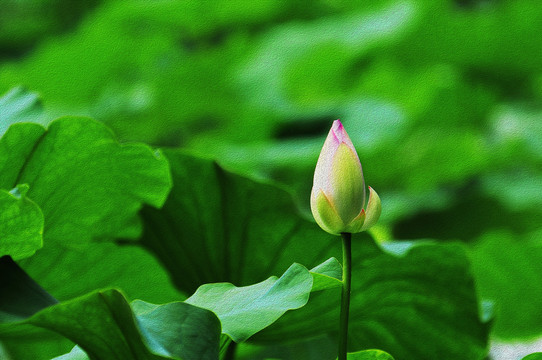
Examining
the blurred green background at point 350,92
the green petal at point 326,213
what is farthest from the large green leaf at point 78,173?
the blurred green background at point 350,92

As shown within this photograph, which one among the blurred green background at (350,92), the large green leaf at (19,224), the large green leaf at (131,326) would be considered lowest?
the blurred green background at (350,92)

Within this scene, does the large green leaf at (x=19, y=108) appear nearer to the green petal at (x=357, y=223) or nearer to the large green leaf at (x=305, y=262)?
the large green leaf at (x=305, y=262)

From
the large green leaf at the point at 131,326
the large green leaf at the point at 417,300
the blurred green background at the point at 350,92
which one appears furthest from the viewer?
the blurred green background at the point at 350,92

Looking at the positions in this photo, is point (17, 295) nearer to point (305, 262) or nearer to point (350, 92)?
point (305, 262)

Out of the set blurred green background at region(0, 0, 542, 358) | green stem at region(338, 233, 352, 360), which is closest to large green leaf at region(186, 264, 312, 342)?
green stem at region(338, 233, 352, 360)

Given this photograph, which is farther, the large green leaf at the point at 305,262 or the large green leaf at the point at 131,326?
the large green leaf at the point at 305,262

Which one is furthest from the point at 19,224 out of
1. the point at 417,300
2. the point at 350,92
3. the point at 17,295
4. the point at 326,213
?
the point at 350,92

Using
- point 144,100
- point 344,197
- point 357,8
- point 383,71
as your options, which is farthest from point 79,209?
point 357,8
